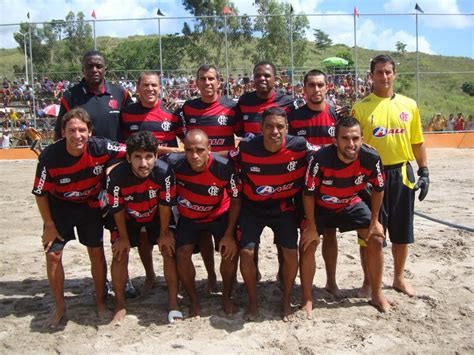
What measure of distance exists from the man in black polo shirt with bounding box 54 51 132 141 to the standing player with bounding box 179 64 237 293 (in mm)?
726

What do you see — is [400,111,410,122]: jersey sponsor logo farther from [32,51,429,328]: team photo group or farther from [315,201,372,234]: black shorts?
[315,201,372,234]: black shorts

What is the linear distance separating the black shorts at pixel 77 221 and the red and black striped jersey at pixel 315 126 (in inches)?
83.3

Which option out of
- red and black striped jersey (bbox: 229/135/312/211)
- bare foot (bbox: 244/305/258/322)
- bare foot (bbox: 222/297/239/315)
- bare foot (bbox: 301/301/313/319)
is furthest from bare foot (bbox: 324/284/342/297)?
red and black striped jersey (bbox: 229/135/312/211)

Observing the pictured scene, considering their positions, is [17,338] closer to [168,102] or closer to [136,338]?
[136,338]

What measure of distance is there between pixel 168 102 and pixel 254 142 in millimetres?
14357

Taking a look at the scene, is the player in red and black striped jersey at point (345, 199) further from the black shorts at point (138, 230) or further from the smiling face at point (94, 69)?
the smiling face at point (94, 69)

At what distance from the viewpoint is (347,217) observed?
4723 millimetres

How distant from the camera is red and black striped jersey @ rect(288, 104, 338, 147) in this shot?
4.93 m

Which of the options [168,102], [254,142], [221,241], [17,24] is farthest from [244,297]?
[17,24]

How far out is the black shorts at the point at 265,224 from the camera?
461 cm

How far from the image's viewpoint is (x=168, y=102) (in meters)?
18.5

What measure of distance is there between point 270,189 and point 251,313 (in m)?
1.13

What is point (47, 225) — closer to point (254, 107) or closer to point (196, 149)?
point (196, 149)

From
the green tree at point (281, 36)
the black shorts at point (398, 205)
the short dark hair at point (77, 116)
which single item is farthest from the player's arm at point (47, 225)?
the green tree at point (281, 36)
